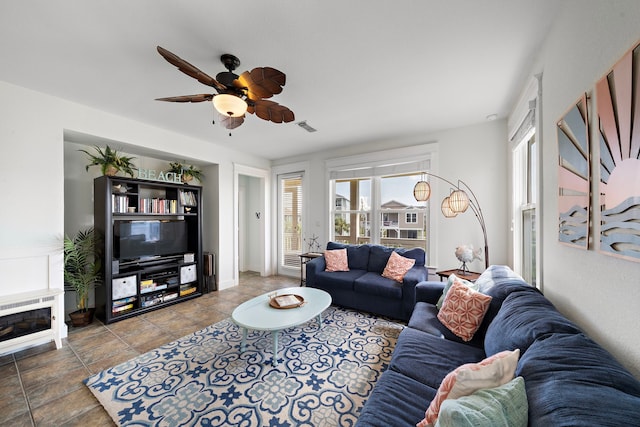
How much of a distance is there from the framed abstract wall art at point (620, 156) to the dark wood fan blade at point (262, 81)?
1639mm

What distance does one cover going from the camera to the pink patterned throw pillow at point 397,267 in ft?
10.5

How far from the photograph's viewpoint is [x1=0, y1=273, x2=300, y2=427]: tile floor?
1.61 metres

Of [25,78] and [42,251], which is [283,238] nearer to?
[42,251]

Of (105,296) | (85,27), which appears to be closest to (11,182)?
(105,296)

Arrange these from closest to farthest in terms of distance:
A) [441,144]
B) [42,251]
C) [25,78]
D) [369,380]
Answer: [369,380] → [25,78] → [42,251] → [441,144]

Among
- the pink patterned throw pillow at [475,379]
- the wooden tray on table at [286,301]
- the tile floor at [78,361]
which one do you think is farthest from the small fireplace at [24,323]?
the pink patterned throw pillow at [475,379]

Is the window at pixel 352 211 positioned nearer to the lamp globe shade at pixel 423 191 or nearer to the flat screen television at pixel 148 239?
the lamp globe shade at pixel 423 191

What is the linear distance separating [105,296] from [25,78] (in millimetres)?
2472

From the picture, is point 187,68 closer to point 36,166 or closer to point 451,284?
point 36,166

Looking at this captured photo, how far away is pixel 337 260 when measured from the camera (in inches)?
146

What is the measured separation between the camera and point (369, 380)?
1.89m

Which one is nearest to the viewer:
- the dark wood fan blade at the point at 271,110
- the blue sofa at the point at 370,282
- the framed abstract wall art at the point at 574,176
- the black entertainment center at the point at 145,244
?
the framed abstract wall art at the point at 574,176

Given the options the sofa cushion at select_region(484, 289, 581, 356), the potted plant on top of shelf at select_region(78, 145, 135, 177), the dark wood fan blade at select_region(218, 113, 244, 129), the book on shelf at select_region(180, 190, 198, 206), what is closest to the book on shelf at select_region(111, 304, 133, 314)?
the book on shelf at select_region(180, 190, 198, 206)

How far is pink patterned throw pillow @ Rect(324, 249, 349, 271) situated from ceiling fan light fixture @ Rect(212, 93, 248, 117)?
8.24 ft
